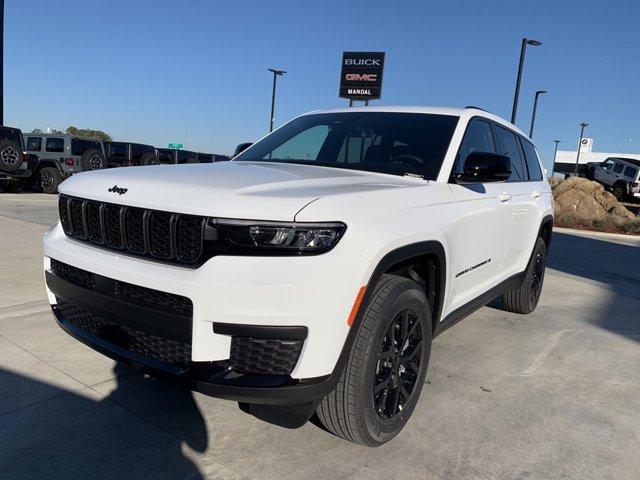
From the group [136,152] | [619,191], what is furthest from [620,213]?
[136,152]

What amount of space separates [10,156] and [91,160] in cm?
370

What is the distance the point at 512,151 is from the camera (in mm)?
4734

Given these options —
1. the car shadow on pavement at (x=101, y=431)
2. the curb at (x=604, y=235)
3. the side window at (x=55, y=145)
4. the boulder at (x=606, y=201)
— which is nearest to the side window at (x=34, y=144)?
the side window at (x=55, y=145)

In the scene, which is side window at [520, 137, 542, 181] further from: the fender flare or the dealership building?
the dealership building

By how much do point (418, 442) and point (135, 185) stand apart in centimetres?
193

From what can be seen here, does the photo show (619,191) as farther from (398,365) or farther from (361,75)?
(398,365)

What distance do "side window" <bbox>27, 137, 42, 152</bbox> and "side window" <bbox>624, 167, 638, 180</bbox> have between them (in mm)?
25439

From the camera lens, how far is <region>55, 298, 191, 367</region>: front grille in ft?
7.45

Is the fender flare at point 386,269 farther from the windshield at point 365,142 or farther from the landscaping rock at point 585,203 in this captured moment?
the landscaping rock at point 585,203

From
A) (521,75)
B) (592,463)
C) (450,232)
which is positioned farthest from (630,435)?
(521,75)

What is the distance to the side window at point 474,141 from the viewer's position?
3.44 metres

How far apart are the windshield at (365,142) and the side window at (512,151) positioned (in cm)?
99

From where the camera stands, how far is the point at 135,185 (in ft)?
8.07

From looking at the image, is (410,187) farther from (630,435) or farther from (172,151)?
(172,151)
